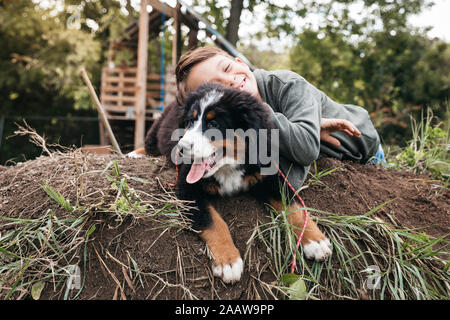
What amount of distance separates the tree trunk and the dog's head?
856cm

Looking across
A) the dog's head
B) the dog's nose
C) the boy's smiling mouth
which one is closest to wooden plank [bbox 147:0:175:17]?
the boy's smiling mouth

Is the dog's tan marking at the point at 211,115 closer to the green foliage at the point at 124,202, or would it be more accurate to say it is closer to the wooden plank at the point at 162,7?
the green foliage at the point at 124,202

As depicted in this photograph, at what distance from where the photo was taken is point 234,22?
986 cm

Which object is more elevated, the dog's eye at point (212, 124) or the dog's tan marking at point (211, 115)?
the dog's tan marking at point (211, 115)

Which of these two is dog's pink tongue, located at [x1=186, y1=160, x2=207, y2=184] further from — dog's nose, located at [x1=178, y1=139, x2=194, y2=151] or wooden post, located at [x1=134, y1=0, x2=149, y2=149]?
wooden post, located at [x1=134, y1=0, x2=149, y2=149]

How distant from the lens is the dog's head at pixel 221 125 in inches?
72.2

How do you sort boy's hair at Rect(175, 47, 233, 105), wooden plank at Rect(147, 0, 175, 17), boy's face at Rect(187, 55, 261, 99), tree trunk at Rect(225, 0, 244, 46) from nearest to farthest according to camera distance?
1. boy's face at Rect(187, 55, 261, 99)
2. boy's hair at Rect(175, 47, 233, 105)
3. wooden plank at Rect(147, 0, 175, 17)
4. tree trunk at Rect(225, 0, 244, 46)

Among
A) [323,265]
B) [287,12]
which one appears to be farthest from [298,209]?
[287,12]

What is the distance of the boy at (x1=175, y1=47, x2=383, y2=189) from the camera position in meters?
2.00

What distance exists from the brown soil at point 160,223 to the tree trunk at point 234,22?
7931 mm

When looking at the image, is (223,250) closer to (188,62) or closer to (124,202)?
(124,202)

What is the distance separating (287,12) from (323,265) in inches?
413

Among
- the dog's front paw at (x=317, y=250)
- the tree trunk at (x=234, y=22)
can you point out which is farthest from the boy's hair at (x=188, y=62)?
the tree trunk at (x=234, y=22)
